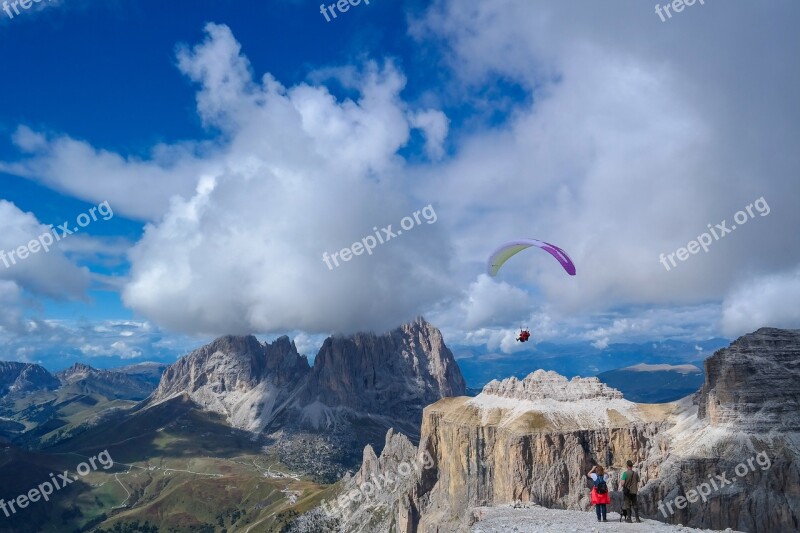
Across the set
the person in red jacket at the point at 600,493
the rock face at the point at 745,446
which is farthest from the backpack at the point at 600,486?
the rock face at the point at 745,446

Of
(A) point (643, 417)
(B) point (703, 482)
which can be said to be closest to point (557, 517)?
(B) point (703, 482)

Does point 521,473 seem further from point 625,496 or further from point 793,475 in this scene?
point 625,496

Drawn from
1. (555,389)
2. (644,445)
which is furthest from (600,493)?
(555,389)

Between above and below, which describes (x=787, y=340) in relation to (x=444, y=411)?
above

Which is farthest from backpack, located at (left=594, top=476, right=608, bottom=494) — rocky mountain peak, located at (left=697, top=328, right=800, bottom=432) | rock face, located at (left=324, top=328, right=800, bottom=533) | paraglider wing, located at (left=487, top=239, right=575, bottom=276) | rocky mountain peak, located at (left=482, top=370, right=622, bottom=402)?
rocky mountain peak, located at (left=482, top=370, right=622, bottom=402)

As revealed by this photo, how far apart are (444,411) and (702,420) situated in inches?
3550

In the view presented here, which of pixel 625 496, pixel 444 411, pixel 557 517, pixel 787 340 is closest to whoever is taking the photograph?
pixel 625 496

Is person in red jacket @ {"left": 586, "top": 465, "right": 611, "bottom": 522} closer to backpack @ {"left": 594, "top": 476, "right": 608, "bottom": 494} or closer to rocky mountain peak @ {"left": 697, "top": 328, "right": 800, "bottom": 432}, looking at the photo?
backpack @ {"left": 594, "top": 476, "right": 608, "bottom": 494}

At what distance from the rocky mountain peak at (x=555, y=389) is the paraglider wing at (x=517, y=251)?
96663 millimetres

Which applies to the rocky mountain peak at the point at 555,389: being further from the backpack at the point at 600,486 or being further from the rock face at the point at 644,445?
the backpack at the point at 600,486

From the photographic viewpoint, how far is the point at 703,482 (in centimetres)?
11306

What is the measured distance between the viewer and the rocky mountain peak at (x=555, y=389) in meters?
170

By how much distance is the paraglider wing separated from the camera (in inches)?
3098

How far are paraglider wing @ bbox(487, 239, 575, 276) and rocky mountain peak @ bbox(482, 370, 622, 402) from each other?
9666 centimetres
